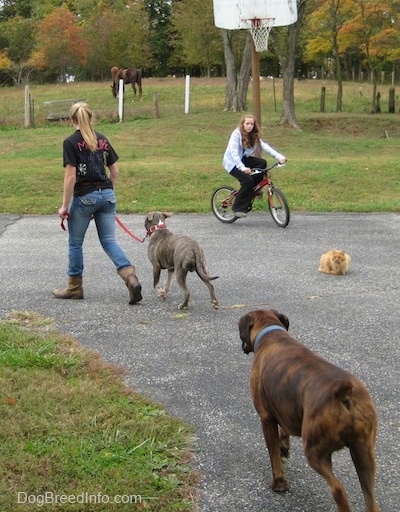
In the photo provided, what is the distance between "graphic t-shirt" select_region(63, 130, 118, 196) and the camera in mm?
7316

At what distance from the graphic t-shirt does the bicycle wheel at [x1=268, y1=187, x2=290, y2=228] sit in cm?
474

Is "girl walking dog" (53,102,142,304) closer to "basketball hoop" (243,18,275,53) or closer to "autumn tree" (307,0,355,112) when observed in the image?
"basketball hoop" (243,18,275,53)

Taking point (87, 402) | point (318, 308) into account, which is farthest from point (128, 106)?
point (87, 402)

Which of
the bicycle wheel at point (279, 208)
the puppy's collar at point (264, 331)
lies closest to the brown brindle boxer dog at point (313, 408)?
the puppy's collar at point (264, 331)

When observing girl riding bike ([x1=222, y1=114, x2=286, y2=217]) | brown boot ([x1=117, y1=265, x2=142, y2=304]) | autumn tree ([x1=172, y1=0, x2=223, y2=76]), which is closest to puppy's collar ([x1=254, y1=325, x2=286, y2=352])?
brown boot ([x1=117, y1=265, x2=142, y2=304])

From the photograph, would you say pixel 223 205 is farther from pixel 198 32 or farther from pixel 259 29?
pixel 198 32

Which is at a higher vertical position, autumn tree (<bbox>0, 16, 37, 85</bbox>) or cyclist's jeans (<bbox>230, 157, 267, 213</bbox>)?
autumn tree (<bbox>0, 16, 37, 85</bbox>)

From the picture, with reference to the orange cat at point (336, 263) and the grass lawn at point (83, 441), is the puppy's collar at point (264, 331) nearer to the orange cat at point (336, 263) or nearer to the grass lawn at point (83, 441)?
the grass lawn at point (83, 441)

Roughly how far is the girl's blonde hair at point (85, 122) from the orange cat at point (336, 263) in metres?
3.27

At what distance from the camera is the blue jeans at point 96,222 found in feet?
25.0

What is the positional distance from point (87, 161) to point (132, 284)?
1335mm

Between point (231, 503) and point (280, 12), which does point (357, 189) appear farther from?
point (231, 503)

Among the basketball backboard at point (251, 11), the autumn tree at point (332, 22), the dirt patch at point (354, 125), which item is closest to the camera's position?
the basketball backboard at point (251, 11)

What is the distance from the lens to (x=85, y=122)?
23.8 feet
